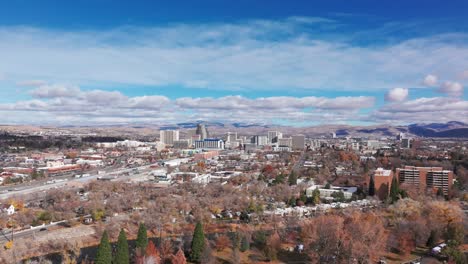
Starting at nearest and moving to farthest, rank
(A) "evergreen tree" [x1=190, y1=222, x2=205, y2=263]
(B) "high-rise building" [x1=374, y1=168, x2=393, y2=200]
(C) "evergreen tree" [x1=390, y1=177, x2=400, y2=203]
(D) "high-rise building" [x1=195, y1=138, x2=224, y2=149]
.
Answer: (A) "evergreen tree" [x1=190, y1=222, x2=205, y2=263] → (C) "evergreen tree" [x1=390, y1=177, x2=400, y2=203] → (B) "high-rise building" [x1=374, y1=168, x2=393, y2=200] → (D) "high-rise building" [x1=195, y1=138, x2=224, y2=149]

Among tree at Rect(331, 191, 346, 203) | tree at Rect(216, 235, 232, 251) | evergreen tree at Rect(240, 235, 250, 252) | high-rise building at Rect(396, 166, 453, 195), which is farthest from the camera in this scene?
high-rise building at Rect(396, 166, 453, 195)

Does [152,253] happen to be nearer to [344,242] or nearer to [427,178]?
[344,242]

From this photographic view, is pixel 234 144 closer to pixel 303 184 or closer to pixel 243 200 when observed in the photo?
pixel 303 184

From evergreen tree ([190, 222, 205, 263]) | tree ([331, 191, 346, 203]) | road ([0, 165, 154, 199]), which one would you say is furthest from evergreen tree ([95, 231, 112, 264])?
tree ([331, 191, 346, 203])

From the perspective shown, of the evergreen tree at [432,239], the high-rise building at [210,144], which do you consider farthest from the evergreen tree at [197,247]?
the high-rise building at [210,144]

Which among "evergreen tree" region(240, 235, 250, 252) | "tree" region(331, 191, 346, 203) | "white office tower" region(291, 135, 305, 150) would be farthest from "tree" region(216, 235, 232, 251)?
"white office tower" region(291, 135, 305, 150)

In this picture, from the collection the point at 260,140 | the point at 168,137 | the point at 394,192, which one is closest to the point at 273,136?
the point at 260,140

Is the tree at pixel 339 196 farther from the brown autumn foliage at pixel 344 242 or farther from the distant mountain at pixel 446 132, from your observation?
the distant mountain at pixel 446 132

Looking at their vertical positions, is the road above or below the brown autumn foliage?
below

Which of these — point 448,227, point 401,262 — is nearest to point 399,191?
point 448,227

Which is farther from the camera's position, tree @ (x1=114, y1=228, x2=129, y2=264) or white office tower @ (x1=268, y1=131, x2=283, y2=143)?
white office tower @ (x1=268, y1=131, x2=283, y2=143)

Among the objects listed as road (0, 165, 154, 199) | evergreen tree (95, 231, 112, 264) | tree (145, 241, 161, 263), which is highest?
evergreen tree (95, 231, 112, 264)

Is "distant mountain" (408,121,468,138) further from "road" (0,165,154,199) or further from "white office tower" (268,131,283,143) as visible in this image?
"road" (0,165,154,199)
